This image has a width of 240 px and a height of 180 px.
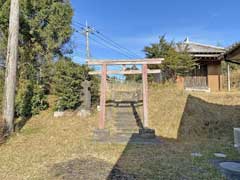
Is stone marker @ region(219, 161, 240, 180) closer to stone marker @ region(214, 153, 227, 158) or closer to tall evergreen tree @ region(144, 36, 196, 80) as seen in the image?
stone marker @ region(214, 153, 227, 158)

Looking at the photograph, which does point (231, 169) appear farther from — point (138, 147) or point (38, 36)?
point (38, 36)

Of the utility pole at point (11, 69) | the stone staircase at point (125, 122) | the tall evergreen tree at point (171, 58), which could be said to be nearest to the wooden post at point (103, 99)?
the stone staircase at point (125, 122)

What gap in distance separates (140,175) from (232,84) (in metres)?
14.1

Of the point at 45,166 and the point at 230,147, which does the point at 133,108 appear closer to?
the point at 230,147

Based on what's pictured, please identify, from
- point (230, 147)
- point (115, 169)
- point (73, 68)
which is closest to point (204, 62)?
point (73, 68)

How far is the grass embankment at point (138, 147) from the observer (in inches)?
172

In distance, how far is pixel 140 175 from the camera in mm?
4145

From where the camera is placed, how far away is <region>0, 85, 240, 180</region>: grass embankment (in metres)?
4.36

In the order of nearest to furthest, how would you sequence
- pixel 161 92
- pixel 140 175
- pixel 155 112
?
1. pixel 140 175
2. pixel 155 112
3. pixel 161 92

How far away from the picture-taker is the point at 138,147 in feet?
21.1

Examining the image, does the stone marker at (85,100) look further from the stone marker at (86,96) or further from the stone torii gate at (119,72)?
the stone torii gate at (119,72)

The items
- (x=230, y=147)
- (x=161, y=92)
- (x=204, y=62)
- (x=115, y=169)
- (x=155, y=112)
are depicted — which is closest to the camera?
(x=115, y=169)

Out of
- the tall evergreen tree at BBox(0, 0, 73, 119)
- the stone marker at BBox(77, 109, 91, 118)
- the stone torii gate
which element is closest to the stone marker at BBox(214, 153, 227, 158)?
the stone torii gate

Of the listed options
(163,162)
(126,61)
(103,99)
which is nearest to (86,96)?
(103,99)
